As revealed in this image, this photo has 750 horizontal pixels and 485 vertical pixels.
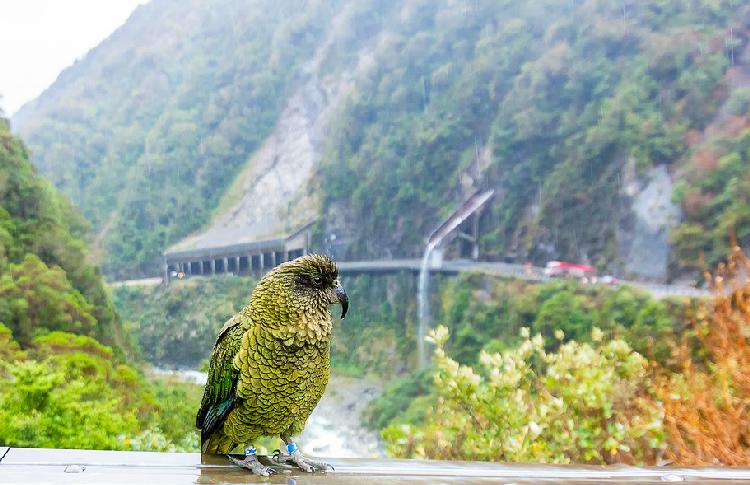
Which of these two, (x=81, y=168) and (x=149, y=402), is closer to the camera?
(x=149, y=402)

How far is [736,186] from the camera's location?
4.23 m

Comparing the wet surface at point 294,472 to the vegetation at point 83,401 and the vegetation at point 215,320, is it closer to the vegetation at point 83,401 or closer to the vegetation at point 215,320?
the vegetation at point 83,401

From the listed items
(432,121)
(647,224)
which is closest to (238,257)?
(432,121)

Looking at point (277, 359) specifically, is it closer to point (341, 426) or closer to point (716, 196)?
point (341, 426)

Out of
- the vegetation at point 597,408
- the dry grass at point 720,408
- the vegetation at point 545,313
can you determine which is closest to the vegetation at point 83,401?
the vegetation at point 597,408

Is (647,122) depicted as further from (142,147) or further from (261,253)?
(142,147)

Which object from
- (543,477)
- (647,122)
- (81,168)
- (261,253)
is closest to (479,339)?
(261,253)

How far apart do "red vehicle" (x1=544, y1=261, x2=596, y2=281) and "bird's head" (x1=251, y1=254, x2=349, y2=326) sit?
3.54 meters

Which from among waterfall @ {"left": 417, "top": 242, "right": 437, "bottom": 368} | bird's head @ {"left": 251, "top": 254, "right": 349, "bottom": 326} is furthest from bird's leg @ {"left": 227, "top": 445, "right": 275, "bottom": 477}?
waterfall @ {"left": 417, "top": 242, "right": 437, "bottom": 368}

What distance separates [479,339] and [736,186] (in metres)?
2.01

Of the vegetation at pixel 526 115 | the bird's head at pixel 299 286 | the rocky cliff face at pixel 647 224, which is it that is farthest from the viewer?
the vegetation at pixel 526 115

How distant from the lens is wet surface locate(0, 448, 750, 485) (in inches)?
40.8

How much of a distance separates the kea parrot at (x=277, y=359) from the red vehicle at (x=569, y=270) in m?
3.51

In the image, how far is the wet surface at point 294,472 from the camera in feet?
3.40
